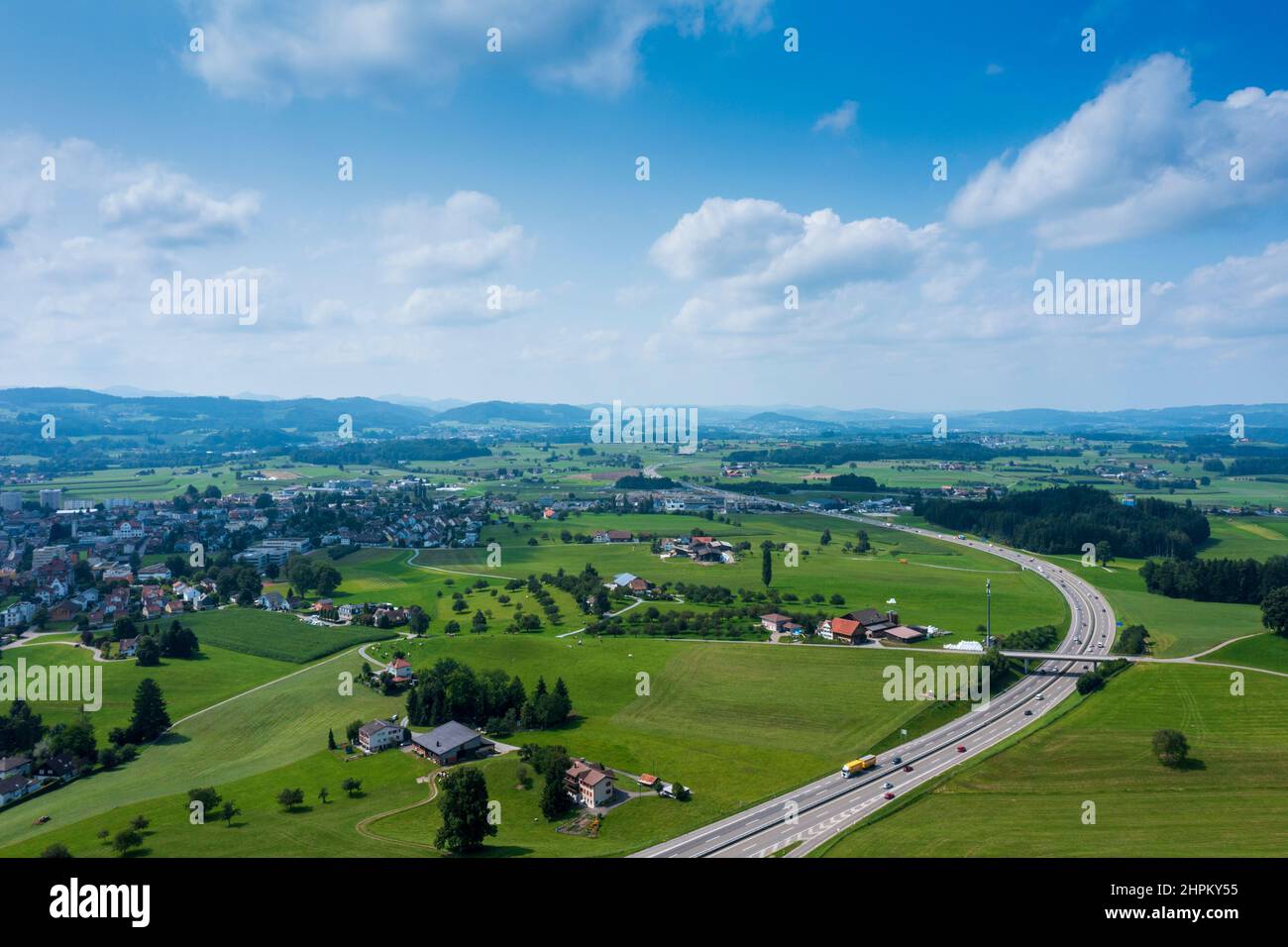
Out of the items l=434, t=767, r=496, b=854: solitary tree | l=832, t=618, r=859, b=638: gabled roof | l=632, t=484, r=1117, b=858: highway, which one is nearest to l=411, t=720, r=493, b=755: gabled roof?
l=434, t=767, r=496, b=854: solitary tree

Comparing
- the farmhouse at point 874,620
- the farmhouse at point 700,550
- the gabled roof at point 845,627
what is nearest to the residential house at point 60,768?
the gabled roof at point 845,627

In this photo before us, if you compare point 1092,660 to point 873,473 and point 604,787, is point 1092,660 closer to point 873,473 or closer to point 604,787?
point 604,787

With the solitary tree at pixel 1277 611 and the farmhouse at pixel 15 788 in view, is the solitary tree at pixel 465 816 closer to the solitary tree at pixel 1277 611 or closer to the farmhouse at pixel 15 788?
the farmhouse at pixel 15 788

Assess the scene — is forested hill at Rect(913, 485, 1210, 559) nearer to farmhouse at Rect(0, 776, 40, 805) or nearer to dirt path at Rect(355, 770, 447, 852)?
dirt path at Rect(355, 770, 447, 852)

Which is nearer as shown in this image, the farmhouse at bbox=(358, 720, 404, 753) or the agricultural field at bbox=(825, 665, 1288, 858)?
the agricultural field at bbox=(825, 665, 1288, 858)

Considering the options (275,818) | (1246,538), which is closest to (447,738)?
(275,818)

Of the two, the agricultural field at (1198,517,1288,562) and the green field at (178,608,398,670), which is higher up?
the agricultural field at (1198,517,1288,562)
